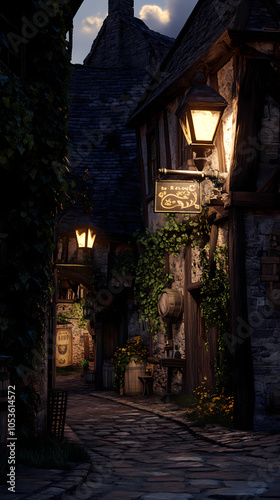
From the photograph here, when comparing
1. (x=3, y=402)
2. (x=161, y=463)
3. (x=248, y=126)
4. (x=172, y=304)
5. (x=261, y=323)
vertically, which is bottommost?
(x=161, y=463)

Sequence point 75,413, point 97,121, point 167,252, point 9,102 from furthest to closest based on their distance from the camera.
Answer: point 97,121 < point 167,252 < point 75,413 < point 9,102

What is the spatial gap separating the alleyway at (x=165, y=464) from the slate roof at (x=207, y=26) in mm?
5816

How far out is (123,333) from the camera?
49.2 feet

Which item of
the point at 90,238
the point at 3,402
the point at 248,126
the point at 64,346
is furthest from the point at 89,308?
the point at 3,402

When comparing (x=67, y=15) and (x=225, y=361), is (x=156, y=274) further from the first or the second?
(x=67, y=15)

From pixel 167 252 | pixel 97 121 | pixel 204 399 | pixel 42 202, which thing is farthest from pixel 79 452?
pixel 97 121

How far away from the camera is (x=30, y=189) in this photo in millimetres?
6457

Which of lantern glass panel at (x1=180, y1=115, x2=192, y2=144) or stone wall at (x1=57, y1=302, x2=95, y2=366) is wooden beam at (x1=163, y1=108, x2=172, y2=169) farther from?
stone wall at (x1=57, y1=302, x2=95, y2=366)

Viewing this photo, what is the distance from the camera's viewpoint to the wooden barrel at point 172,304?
11023mm

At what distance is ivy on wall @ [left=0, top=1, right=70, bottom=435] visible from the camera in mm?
6078

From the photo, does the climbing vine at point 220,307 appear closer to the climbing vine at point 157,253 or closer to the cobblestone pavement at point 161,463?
the cobblestone pavement at point 161,463

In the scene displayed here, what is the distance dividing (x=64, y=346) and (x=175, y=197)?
16.2 metres

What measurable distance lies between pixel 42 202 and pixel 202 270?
383 centimetres
